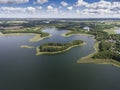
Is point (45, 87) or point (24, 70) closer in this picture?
point (45, 87)

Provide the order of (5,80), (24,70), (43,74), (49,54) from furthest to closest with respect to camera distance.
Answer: (49,54) → (24,70) → (43,74) → (5,80)

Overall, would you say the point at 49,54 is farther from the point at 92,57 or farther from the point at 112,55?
the point at 112,55

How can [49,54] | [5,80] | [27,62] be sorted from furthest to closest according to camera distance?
[49,54] → [27,62] → [5,80]

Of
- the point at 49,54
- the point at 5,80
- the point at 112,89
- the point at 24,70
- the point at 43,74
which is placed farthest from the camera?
the point at 49,54

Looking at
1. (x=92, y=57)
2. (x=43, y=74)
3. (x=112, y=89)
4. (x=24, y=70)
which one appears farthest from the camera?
(x=92, y=57)

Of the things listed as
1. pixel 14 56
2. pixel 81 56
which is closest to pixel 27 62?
pixel 14 56

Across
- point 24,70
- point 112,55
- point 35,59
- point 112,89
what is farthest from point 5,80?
point 112,55

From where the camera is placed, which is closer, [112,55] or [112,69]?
[112,69]

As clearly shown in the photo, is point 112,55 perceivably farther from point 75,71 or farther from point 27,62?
point 27,62
